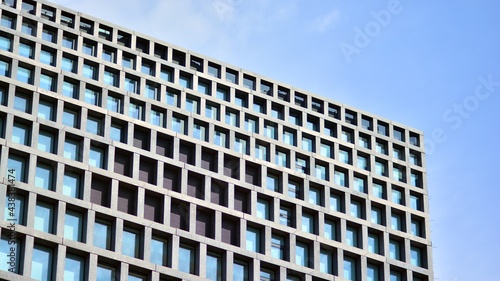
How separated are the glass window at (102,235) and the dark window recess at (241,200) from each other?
10674mm

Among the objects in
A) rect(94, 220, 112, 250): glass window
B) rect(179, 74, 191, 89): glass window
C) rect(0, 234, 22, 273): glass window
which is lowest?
rect(0, 234, 22, 273): glass window

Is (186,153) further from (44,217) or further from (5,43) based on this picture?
(5,43)

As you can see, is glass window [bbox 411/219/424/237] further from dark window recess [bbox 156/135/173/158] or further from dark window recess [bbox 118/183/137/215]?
dark window recess [bbox 118/183/137/215]

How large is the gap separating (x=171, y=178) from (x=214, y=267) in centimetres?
669

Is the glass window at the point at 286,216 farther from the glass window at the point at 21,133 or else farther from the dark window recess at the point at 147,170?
the glass window at the point at 21,133

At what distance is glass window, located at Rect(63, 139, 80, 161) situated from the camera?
102m

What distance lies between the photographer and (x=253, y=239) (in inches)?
4200

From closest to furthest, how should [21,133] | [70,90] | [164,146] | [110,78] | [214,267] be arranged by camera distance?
[21,133] < [214,267] < [70,90] < [164,146] < [110,78]

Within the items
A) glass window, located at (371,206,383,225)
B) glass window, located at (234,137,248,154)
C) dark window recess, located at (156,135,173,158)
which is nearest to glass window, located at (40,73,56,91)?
dark window recess, located at (156,135,173,158)

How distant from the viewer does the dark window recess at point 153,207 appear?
10275 centimetres

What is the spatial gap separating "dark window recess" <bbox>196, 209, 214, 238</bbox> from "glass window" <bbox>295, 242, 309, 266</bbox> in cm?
660

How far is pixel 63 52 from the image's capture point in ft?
349

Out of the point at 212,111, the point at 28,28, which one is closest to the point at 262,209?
the point at 212,111

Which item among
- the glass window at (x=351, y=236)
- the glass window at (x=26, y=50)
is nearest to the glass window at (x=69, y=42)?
the glass window at (x=26, y=50)
